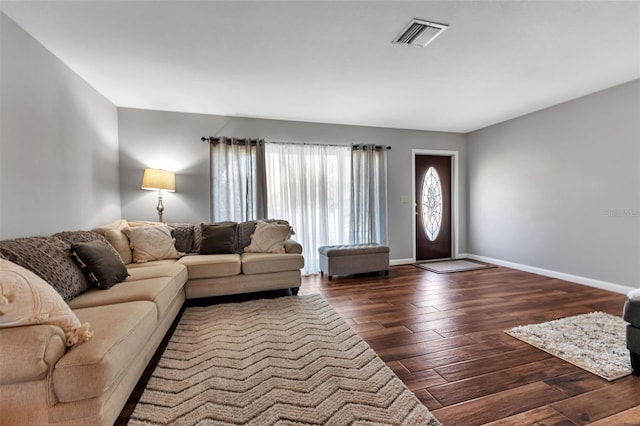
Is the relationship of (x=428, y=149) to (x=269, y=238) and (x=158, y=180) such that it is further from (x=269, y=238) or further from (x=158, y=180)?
(x=158, y=180)

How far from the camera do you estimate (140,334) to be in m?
1.56

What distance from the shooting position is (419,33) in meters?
2.13

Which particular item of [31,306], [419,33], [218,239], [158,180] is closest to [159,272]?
[218,239]

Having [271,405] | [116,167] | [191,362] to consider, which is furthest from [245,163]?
[271,405]

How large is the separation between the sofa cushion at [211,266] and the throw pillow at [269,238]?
16.1 inches

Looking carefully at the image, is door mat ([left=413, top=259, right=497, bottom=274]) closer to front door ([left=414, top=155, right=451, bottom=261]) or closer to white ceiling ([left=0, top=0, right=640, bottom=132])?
front door ([left=414, top=155, right=451, bottom=261])

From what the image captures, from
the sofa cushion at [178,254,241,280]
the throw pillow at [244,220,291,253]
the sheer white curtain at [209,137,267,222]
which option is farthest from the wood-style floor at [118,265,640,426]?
the sheer white curtain at [209,137,267,222]

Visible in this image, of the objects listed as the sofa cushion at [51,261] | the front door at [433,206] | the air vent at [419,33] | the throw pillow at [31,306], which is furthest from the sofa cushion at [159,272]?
the front door at [433,206]

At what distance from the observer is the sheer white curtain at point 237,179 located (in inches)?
156

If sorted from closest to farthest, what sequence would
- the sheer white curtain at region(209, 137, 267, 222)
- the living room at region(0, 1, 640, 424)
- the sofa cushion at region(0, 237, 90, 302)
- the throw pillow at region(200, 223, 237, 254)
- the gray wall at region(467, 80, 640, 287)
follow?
1. the sofa cushion at region(0, 237, 90, 302)
2. the living room at region(0, 1, 640, 424)
3. the gray wall at region(467, 80, 640, 287)
4. the throw pillow at region(200, 223, 237, 254)
5. the sheer white curtain at region(209, 137, 267, 222)

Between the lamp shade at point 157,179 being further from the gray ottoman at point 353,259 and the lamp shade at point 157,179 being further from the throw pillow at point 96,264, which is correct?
the gray ottoman at point 353,259

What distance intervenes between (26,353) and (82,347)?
174 millimetres

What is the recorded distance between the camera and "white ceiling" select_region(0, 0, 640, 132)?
6.17 ft

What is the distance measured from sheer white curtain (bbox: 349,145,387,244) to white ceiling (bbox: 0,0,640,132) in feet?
3.18
